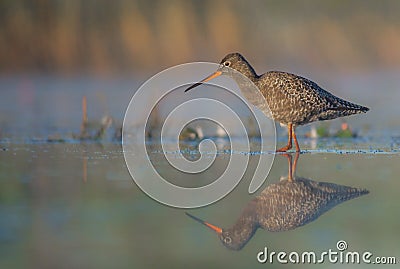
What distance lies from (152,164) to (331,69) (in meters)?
9.55

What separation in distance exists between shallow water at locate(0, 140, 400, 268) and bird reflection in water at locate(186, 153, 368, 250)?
0.19ft

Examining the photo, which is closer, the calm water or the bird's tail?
the calm water

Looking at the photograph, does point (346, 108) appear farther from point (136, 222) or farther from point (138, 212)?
point (136, 222)

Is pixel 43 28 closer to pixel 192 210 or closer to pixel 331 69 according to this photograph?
pixel 331 69

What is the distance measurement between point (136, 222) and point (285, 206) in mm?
881

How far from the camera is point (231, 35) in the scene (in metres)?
15.8

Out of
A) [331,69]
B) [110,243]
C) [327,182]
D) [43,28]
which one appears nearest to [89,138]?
[327,182]

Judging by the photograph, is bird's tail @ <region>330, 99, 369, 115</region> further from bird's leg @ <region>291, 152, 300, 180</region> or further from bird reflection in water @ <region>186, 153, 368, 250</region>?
bird reflection in water @ <region>186, 153, 368, 250</region>

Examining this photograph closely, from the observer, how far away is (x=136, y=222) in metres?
4.84

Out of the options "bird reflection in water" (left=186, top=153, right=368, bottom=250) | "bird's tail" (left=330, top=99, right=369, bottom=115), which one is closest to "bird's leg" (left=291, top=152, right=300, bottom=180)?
"bird reflection in water" (left=186, top=153, right=368, bottom=250)

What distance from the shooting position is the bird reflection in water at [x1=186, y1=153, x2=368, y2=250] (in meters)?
4.66

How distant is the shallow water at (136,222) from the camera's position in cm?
417

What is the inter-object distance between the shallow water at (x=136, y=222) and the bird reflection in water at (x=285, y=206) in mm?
57

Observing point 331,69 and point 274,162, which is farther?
point 331,69
